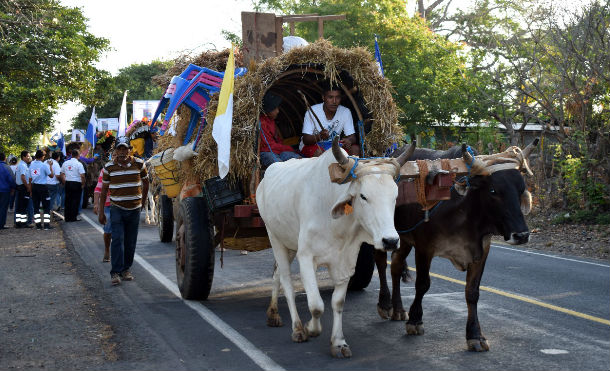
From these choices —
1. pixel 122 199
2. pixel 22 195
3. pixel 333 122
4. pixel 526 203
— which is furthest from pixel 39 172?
pixel 526 203

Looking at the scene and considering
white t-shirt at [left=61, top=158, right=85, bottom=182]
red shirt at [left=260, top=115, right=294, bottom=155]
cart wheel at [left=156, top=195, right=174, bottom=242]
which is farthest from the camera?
white t-shirt at [left=61, top=158, right=85, bottom=182]

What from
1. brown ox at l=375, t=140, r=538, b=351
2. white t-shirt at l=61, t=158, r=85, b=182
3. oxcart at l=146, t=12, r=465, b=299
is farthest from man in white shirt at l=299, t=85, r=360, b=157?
white t-shirt at l=61, t=158, r=85, b=182

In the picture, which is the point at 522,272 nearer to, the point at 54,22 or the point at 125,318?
the point at 125,318

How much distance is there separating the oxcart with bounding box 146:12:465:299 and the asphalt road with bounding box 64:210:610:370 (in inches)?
24.8

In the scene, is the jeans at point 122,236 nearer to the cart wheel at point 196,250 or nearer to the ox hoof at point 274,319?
the cart wheel at point 196,250

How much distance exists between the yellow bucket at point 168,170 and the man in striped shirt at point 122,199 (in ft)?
1.27

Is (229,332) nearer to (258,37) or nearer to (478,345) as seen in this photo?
(478,345)

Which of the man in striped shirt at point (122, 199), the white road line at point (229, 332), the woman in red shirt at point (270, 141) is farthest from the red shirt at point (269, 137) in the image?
the man in striped shirt at point (122, 199)

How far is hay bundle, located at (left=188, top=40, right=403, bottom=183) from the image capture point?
796 centimetres

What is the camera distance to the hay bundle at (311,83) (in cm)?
796

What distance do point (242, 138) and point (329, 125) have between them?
121cm

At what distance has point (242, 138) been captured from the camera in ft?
26.0

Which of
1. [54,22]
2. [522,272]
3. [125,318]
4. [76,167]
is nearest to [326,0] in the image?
[54,22]

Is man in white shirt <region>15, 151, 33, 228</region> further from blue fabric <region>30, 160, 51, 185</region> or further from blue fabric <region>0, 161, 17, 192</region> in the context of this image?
blue fabric <region>0, 161, 17, 192</region>
